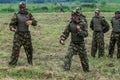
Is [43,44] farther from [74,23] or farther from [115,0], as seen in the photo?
[115,0]

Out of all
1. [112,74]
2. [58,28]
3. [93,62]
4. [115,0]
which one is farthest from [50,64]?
[115,0]

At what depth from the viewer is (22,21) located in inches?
584

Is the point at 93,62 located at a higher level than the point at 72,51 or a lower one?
lower

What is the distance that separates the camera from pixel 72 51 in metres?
14.0

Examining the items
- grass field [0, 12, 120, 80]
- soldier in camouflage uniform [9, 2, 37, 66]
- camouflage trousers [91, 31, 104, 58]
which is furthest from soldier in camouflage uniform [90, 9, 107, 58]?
soldier in camouflage uniform [9, 2, 37, 66]

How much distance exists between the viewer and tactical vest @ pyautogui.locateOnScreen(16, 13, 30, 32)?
14836mm

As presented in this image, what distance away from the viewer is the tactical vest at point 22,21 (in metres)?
14.8

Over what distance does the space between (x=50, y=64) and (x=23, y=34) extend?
1762 mm

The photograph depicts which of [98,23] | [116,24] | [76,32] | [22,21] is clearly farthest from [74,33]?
[98,23]

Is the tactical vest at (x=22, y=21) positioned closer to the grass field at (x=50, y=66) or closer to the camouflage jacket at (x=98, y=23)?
the grass field at (x=50, y=66)

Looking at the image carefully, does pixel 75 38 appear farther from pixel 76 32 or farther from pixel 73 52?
pixel 73 52

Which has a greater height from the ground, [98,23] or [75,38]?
[75,38]

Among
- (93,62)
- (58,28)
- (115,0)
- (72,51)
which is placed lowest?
(115,0)

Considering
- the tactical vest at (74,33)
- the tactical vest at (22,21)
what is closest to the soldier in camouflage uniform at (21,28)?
the tactical vest at (22,21)
